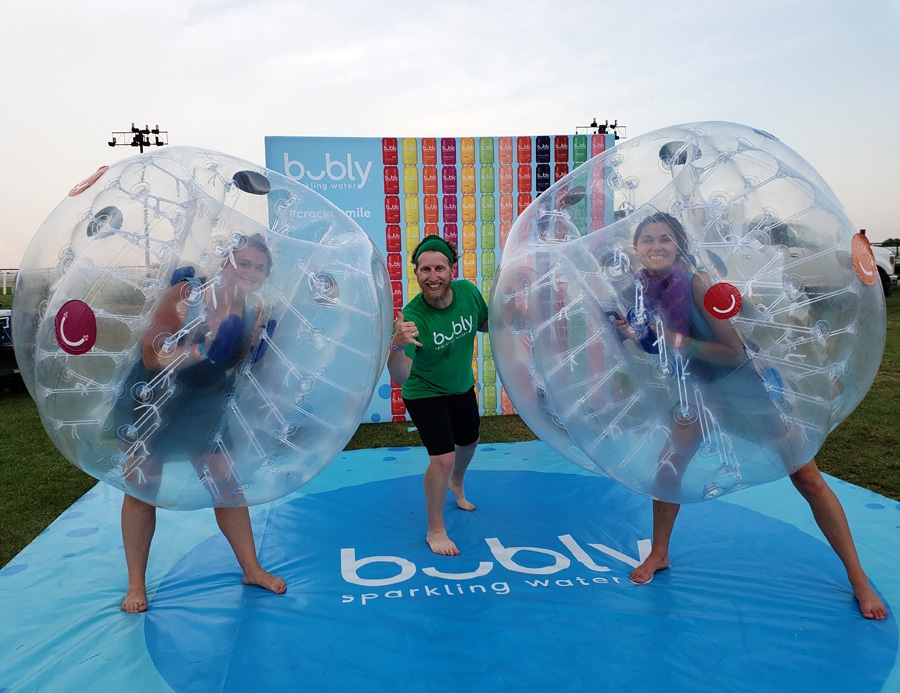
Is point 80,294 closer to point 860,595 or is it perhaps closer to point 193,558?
point 193,558

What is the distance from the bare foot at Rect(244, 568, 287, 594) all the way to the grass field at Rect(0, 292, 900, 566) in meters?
1.42

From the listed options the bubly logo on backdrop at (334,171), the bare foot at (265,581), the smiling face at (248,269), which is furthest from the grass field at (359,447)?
the smiling face at (248,269)

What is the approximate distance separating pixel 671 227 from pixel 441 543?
1.89m

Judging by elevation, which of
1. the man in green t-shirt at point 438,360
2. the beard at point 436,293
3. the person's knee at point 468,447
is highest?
the beard at point 436,293

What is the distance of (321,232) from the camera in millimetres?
2391

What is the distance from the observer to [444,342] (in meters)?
3.25

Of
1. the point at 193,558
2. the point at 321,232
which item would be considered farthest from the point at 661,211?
the point at 193,558

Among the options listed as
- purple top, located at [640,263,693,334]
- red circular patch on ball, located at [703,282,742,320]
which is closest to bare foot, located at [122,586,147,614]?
purple top, located at [640,263,693,334]

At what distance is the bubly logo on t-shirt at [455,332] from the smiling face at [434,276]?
13 centimetres

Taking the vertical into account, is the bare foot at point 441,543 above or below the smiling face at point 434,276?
below

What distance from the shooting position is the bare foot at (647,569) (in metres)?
2.82

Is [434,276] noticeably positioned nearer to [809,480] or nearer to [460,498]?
[460,498]

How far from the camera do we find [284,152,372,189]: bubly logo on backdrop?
559 centimetres

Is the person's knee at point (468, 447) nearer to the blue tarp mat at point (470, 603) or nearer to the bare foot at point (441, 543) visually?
the blue tarp mat at point (470, 603)
